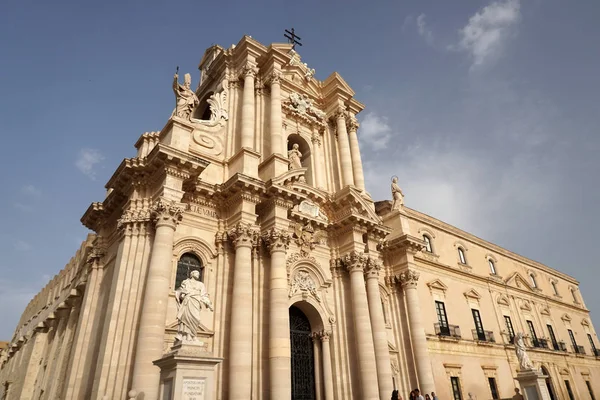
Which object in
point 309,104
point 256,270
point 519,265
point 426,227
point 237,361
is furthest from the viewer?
point 519,265

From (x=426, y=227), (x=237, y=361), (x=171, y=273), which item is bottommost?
(x=237, y=361)

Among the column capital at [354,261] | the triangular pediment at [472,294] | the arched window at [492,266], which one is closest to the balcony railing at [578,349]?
the arched window at [492,266]

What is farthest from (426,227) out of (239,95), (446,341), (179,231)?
(179,231)

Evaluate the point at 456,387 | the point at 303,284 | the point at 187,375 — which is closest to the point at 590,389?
the point at 456,387

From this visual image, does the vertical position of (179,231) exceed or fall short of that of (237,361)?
it exceeds it

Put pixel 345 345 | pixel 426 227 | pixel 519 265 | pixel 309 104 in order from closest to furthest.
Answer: pixel 345 345, pixel 309 104, pixel 426 227, pixel 519 265

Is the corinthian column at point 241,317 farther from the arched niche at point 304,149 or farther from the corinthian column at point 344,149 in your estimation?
the corinthian column at point 344,149

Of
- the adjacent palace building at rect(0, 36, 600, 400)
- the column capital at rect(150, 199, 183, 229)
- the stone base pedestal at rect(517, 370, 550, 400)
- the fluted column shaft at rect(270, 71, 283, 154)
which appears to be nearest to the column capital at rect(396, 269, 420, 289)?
the adjacent palace building at rect(0, 36, 600, 400)

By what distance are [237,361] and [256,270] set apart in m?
3.42

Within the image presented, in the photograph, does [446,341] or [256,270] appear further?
[446,341]

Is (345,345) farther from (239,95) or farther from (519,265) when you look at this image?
(519,265)

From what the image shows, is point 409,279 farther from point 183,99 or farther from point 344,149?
point 183,99

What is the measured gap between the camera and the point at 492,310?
27312mm

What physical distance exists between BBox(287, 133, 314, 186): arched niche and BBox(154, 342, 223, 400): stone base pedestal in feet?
41.9
